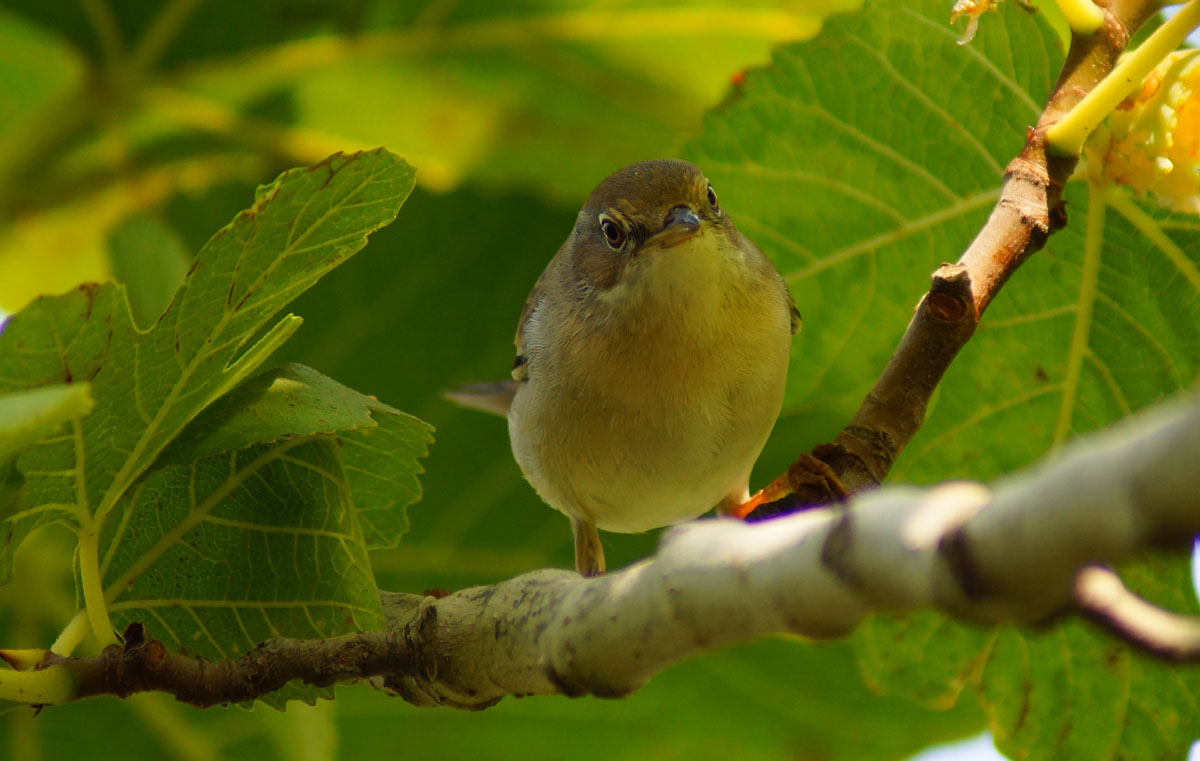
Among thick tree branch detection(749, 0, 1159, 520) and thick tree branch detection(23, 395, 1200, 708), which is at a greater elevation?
thick tree branch detection(749, 0, 1159, 520)

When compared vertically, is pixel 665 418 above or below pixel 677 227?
below

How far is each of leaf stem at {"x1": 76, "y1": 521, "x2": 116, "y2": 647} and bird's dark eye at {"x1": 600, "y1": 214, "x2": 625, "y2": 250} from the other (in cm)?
183

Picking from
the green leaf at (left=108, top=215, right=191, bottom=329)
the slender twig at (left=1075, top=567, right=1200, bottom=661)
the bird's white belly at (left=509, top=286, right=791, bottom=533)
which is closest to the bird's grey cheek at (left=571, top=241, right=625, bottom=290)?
the bird's white belly at (left=509, top=286, right=791, bottom=533)

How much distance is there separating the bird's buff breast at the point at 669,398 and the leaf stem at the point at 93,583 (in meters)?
1.52

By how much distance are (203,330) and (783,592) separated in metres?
1.06

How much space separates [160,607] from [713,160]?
1.54 metres

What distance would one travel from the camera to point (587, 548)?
143 inches

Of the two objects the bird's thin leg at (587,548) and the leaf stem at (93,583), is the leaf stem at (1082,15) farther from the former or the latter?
the bird's thin leg at (587,548)

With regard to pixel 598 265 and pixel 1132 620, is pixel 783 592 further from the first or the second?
pixel 598 265

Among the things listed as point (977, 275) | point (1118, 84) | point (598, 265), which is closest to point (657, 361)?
point (598, 265)

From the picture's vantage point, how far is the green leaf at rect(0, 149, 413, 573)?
1733mm

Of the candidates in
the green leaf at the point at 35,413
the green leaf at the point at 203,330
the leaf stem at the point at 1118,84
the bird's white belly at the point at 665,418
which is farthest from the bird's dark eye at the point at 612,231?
the green leaf at the point at 35,413

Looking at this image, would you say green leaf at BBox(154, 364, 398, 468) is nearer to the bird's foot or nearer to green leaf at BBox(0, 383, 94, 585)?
green leaf at BBox(0, 383, 94, 585)

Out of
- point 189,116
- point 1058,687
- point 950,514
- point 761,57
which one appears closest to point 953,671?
point 1058,687
